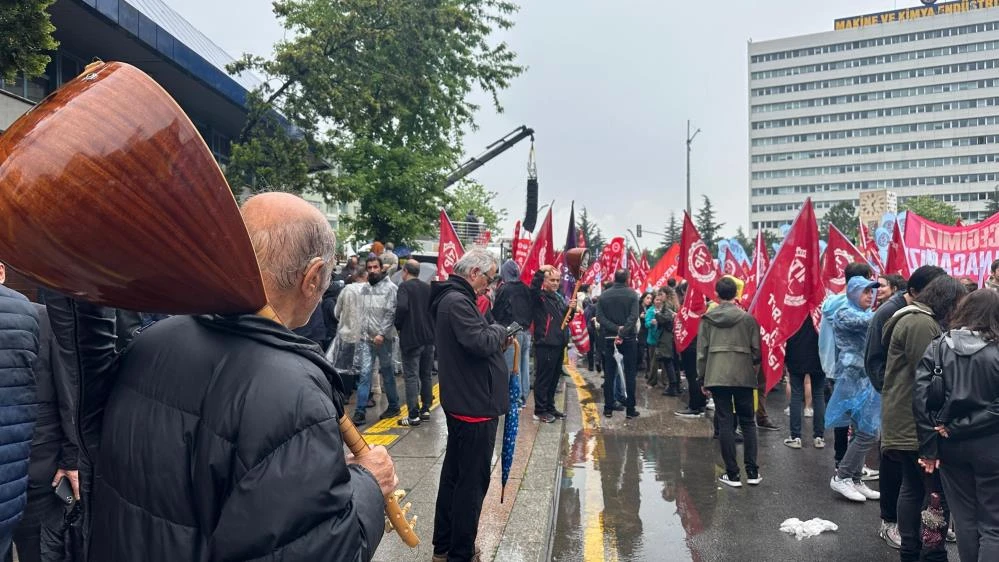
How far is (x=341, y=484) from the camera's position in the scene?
1396mm

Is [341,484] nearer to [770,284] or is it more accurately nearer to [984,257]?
[770,284]

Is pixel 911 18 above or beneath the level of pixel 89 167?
above

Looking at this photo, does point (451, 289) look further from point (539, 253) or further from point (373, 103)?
point (373, 103)

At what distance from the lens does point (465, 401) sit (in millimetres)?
4246

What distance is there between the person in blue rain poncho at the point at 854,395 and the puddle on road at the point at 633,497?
121 centimetres

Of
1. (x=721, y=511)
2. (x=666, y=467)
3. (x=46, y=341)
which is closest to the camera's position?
(x=46, y=341)

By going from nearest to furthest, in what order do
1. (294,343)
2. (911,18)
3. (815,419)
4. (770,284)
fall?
(294,343) → (770,284) → (815,419) → (911,18)

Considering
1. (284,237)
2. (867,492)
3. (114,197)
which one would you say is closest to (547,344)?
(867,492)

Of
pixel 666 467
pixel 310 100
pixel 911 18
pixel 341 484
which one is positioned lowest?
pixel 666 467

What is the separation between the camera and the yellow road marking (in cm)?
483

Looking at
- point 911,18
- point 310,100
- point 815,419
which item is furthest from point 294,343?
point 911,18

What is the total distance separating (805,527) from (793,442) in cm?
290

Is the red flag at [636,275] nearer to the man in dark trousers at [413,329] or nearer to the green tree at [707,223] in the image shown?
the man in dark trousers at [413,329]

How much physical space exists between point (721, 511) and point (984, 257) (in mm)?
5116
